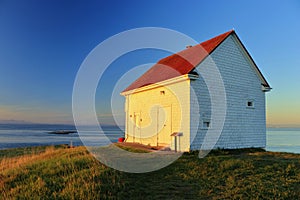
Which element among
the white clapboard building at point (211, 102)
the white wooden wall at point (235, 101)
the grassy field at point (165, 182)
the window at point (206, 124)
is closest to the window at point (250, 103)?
the white clapboard building at point (211, 102)

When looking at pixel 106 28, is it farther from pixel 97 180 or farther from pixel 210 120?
pixel 97 180

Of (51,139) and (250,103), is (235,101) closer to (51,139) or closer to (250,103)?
(250,103)

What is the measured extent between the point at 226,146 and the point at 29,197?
404 inches

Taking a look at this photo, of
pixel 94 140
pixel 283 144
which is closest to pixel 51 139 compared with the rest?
pixel 94 140

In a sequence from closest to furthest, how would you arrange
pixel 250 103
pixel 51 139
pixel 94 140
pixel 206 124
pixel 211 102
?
pixel 206 124 → pixel 211 102 → pixel 250 103 → pixel 94 140 → pixel 51 139

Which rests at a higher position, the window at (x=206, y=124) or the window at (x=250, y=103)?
the window at (x=250, y=103)

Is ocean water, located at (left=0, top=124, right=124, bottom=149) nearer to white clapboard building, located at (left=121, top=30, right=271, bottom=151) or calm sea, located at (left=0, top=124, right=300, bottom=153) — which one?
calm sea, located at (left=0, top=124, right=300, bottom=153)

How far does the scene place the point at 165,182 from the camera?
7227 millimetres

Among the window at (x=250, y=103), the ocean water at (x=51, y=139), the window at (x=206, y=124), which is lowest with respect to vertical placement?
the ocean water at (x=51, y=139)

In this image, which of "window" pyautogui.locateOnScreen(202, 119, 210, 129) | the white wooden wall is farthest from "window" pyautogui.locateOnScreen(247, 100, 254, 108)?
"window" pyautogui.locateOnScreen(202, 119, 210, 129)

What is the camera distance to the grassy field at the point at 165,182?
6.12m

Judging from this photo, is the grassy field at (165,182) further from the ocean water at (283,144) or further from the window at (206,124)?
the ocean water at (283,144)

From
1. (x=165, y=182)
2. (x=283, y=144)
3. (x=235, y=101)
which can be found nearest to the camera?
(x=165, y=182)

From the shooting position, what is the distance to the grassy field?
612 centimetres
